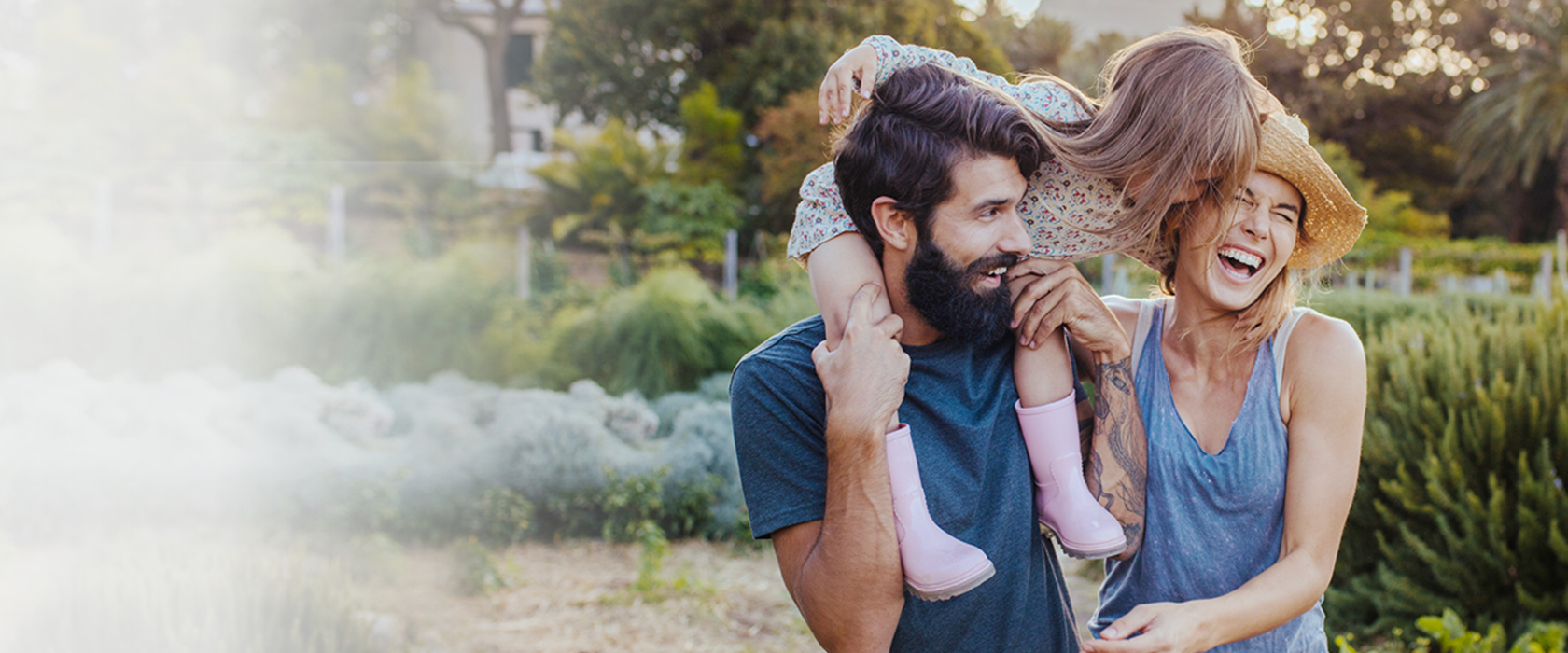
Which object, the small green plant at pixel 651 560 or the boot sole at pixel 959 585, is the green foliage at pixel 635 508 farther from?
the boot sole at pixel 959 585

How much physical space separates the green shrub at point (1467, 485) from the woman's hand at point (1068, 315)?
8.97 feet

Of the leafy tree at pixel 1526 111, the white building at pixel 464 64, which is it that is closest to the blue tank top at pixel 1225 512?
the white building at pixel 464 64

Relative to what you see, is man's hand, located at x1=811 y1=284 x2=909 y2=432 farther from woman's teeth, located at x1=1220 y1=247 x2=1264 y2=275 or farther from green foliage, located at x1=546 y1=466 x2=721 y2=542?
green foliage, located at x1=546 y1=466 x2=721 y2=542

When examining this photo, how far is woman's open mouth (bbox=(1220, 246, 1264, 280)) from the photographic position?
1.93 metres

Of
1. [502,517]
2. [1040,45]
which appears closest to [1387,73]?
[1040,45]

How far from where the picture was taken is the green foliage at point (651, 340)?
22.3 ft

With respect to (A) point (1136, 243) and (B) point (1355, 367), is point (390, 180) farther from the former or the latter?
(B) point (1355, 367)

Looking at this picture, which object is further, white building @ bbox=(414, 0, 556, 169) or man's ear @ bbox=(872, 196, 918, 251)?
white building @ bbox=(414, 0, 556, 169)

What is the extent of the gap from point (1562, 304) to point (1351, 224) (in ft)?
10.3

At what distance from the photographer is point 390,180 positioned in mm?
4152

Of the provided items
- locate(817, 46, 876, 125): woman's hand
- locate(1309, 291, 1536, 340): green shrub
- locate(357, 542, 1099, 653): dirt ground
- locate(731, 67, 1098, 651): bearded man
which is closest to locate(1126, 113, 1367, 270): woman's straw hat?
locate(731, 67, 1098, 651): bearded man

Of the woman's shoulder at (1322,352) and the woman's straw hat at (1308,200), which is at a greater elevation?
the woman's straw hat at (1308,200)

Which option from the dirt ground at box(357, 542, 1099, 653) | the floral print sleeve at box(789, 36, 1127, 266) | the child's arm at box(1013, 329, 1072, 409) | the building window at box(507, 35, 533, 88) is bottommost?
the dirt ground at box(357, 542, 1099, 653)

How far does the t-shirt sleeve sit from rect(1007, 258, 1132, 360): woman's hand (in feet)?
1.43
